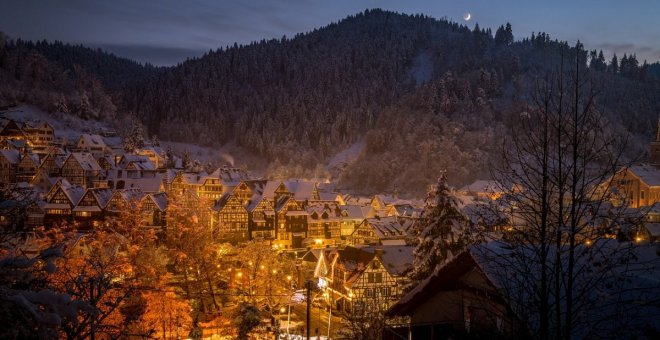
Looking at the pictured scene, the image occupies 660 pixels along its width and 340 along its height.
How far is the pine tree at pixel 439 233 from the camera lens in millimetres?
23500

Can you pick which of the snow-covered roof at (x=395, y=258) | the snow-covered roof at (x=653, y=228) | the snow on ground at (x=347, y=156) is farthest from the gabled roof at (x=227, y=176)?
the snow on ground at (x=347, y=156)

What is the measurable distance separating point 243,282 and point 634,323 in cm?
3259

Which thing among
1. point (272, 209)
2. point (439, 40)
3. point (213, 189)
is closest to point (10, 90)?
point (213, 189)

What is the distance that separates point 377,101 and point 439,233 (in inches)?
5284

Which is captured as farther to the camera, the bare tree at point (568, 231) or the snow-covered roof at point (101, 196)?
the snow-covered roof at point (101, 196)

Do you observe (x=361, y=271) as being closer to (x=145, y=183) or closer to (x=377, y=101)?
(x=145, y=183)

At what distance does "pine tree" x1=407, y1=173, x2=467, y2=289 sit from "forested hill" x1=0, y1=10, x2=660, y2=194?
75443 mm

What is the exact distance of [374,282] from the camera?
113ft

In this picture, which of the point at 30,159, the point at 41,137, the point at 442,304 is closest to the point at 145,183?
the point at 30,159

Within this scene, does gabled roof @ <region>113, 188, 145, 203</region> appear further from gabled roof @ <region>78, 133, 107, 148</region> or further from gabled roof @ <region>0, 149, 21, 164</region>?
gabled roof @ <region>78, 133, 107, 148</region>

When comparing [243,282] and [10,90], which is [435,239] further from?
[10,90]

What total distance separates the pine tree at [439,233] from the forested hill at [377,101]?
2970 inches

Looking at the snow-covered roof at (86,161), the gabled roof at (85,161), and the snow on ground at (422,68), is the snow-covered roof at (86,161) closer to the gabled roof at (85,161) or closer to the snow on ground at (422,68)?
the gabled roof at (85,161)

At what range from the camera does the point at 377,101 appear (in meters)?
156
